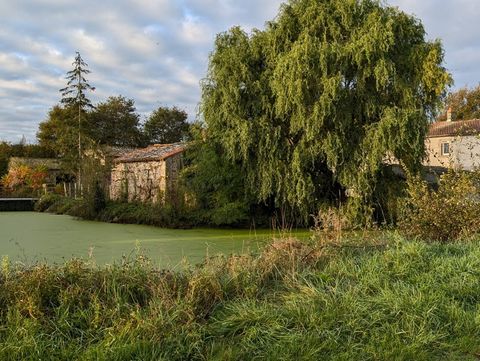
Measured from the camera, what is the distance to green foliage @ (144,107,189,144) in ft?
156

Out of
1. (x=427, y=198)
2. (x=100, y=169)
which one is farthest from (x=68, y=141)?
(x=427, y=198)

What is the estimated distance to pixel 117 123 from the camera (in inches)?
1817

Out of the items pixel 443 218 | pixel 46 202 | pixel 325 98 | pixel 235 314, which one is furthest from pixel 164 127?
pixel 235 314

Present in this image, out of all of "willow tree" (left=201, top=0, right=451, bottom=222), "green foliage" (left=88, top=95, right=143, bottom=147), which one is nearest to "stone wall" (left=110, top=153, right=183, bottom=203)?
"willow tree" (left=201, top=0, right=451, bottom=222)

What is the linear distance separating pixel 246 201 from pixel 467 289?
12484 mm

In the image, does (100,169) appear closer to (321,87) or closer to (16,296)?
(321,87)

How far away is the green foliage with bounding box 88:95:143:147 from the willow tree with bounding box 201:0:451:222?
3016cm

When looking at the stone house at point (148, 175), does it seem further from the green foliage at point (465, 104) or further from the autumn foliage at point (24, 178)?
the green foliage at point (465, 104)

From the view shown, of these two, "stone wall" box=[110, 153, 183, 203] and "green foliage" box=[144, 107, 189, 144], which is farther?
"green foliage" box=[144, 107, 189, 144]

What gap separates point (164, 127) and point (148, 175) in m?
26.6

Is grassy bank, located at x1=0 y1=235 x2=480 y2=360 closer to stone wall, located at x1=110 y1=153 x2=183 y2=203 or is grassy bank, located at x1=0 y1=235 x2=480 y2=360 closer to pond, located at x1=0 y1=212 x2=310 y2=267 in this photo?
pond, located at x1=0 y1=212 x2=310 y2=267

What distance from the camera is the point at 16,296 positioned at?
4.08 m

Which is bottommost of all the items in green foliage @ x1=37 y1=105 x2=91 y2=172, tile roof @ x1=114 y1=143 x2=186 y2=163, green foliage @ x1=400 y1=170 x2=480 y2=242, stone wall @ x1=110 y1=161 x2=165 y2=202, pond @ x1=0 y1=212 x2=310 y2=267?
pond @ x1=0 y1=212 x2=310 y2=267

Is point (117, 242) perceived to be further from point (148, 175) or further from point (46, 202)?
point (46, 202)
